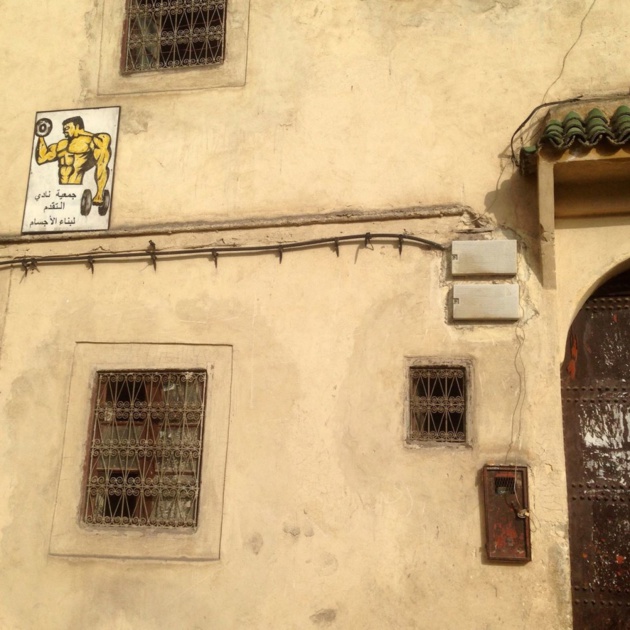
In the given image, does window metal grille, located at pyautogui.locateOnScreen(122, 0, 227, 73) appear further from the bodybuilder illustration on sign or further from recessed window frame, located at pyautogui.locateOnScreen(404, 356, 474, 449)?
recessed window frame, located at pyautogui.locateOnScreen(404, 356, 474, 449)

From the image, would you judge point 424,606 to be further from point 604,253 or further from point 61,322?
point 61,322

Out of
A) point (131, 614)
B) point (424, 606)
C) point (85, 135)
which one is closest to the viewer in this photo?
point (424, 606)

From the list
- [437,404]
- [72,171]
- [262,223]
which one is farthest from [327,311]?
[72,171]

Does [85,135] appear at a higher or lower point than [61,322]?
higher

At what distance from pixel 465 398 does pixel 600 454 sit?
1.05m

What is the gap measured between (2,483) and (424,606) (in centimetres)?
297

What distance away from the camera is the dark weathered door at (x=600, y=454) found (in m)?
4.82

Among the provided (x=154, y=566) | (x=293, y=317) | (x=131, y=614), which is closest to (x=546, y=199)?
(x=293, y=317)

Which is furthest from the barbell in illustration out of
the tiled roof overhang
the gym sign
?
the tiled roof overhang

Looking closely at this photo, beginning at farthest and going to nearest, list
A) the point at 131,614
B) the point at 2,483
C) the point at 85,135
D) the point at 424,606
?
the point at 85,135, the point at 2,483, the point at 131,614, the point at 424,606

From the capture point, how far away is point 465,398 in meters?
4.79

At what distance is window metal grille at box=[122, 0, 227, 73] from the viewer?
5.87 meters

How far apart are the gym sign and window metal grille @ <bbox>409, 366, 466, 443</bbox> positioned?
258cm

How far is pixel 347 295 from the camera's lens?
511 centimetres
